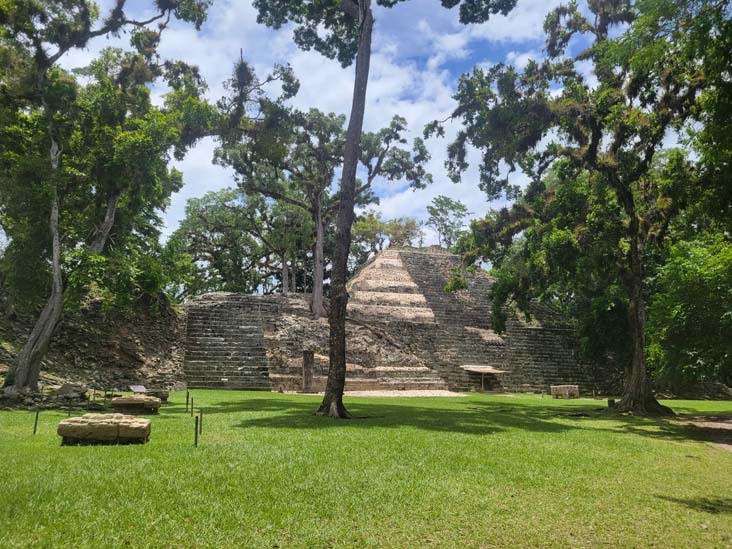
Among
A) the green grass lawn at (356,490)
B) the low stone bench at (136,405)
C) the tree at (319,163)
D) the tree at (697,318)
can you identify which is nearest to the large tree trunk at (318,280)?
the tree at (319,163)

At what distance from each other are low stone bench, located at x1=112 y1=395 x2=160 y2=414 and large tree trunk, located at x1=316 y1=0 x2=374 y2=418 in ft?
11.3

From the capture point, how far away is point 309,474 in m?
5.17

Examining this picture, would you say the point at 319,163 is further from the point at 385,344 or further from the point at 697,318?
the point at 697,318

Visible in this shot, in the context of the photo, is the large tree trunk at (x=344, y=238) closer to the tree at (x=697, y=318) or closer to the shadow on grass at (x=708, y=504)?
the shadow on grass at (x=708, y=504)

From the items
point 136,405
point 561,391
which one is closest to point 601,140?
point 561,391

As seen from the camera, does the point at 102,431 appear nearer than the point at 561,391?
Yes

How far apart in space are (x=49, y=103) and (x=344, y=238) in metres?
8.86

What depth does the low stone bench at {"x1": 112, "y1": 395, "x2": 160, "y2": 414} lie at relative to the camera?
10023mm

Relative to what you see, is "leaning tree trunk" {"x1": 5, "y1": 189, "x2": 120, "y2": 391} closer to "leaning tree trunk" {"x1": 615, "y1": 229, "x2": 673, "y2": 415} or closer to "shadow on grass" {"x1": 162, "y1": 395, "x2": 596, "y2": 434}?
"shadow on grass" {"x1": 162, "y1": 395, "x2": 596, "y2": 434}

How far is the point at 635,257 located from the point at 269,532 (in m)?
13.6

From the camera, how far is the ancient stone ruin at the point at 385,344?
1998 centimetres

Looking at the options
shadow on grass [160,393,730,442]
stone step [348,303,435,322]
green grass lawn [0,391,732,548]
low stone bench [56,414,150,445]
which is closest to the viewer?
green grass lawn [0,391,732,548]

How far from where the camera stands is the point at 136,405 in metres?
10.1

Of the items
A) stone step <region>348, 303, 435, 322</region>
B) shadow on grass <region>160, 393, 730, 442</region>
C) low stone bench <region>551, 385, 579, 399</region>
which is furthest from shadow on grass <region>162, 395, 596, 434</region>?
stone step <region>348, 303, 435, 322</region>
